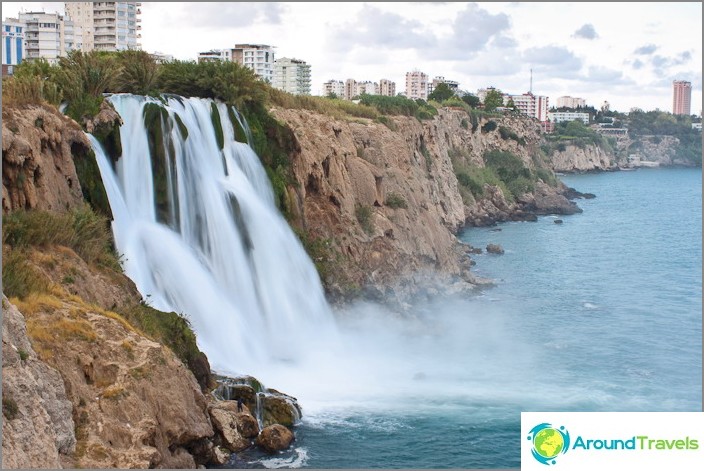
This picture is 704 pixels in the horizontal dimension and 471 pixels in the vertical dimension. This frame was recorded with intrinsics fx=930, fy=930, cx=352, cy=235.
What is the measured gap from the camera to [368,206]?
36.4 metres

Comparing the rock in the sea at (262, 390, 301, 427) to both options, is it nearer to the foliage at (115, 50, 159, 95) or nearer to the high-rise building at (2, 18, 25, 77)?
the foliage at (115, 50, 159, 95)

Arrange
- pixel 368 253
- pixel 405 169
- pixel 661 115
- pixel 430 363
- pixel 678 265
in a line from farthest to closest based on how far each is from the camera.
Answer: pixel 661 115
pixel 678 265
pixel 405 169
pixel 368 253
pixel 430 363

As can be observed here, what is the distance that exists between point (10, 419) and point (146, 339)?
15.1 feet

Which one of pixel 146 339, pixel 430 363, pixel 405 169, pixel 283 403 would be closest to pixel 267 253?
pixel 430 363

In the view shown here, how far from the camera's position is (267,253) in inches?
1091

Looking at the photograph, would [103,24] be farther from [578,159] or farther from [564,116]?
[564,116]

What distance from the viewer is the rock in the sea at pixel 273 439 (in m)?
17.5

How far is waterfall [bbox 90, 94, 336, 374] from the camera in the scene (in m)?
21.8

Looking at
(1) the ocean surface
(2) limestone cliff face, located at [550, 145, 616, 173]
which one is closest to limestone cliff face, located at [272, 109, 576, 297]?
(1) the ocean surface

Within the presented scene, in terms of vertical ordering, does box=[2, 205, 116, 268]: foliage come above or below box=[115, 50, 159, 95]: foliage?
below

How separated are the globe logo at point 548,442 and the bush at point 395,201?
1023 inches

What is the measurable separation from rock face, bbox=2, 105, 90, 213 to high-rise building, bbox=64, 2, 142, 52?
90.8 metres

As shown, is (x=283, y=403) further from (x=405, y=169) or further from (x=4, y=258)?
(x=405, y=169)

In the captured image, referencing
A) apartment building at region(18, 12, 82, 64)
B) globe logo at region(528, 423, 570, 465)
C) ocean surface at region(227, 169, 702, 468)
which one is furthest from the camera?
apartment building at region(18, 12, 82, 64)
